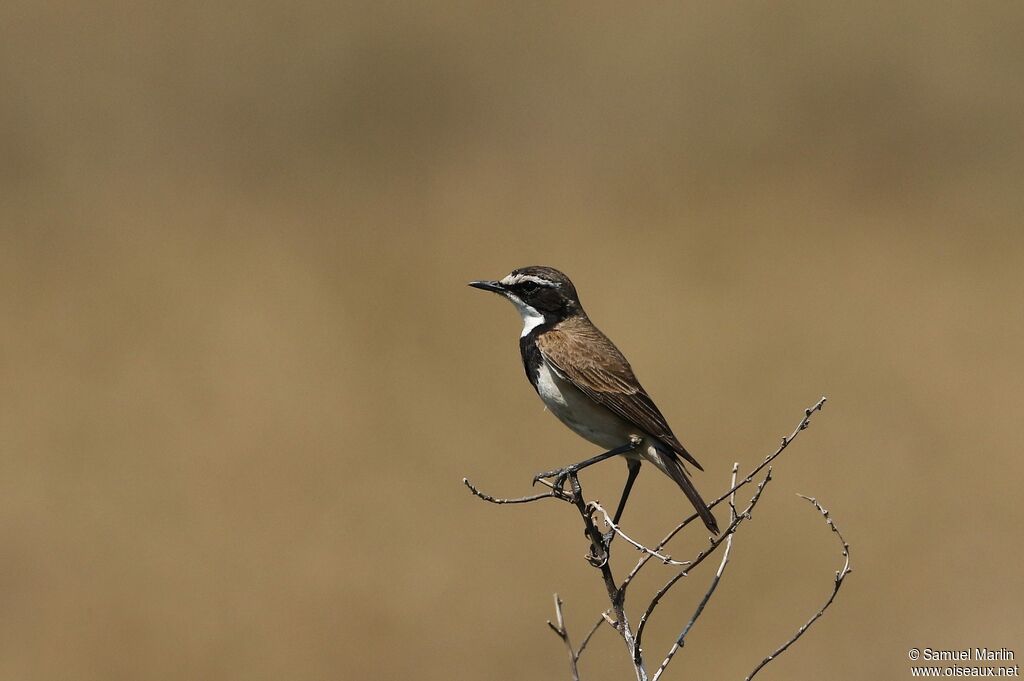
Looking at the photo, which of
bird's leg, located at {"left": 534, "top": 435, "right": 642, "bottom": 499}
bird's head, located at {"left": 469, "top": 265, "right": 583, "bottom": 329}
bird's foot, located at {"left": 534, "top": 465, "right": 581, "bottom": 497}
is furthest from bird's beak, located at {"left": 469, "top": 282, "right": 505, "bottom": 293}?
bird's foot, located at {"left": 534, "top": 465, "right": 581, "bottom": 497}

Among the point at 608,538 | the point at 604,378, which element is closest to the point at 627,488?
the point at 604,378

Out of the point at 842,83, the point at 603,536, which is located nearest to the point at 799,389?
the point at 842,83

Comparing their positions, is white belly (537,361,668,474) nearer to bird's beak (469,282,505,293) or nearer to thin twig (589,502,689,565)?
bird's beak (469,282,505,293)

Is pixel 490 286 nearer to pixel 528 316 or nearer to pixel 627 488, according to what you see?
pixel 528 316

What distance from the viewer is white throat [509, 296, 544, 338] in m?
7.57

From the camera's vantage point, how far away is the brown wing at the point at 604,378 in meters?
6.81

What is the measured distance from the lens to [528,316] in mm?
7691

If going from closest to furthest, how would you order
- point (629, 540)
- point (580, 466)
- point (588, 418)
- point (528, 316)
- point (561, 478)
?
point (629, 540), point (561, 478), point (580, 466), point (588, 418), point (528, 316)

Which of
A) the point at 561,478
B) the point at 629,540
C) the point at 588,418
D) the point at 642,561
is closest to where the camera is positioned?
the point at 629,540

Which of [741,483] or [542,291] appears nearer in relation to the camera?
[741,483]

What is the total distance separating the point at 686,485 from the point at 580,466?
615 millimetres

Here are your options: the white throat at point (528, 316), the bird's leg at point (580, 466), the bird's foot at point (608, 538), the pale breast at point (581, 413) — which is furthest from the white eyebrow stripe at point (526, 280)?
the bird's foot at point (608, 538)

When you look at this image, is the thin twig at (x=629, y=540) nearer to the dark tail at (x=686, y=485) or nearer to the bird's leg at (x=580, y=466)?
the bird's leg at (x=580, y=466)

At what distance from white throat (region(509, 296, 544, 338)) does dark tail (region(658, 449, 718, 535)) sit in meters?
1.18
